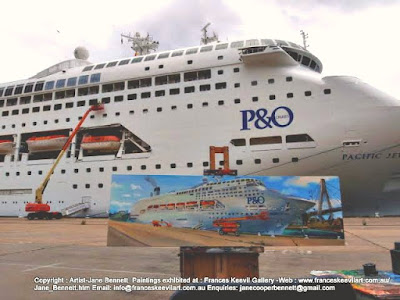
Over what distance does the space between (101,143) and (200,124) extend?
10.1m

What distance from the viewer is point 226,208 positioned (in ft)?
21.9

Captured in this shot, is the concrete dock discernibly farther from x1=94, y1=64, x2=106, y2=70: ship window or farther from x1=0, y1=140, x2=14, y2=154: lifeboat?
x1=0, y1=140, x2=14, y2=154: lifeboat

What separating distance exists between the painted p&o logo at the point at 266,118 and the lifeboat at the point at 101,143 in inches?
480

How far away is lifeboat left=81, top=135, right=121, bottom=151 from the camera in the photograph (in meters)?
27.5

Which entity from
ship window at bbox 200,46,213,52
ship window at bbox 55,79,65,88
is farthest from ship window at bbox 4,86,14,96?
ship window at bbox 200,46,213,52

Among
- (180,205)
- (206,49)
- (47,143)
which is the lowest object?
(180,205)

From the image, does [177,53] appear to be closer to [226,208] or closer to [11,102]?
[11,102]

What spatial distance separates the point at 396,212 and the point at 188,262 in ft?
78.2

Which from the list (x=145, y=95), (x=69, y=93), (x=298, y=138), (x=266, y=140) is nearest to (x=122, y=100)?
(x=145, y=95)

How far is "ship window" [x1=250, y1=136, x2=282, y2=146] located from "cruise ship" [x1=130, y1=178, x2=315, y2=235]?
16329mm

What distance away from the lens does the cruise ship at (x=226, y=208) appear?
21.7 ft

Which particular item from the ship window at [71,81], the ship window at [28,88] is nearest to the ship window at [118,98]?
the ship window at [71,81]

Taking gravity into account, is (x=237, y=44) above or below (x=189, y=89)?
above

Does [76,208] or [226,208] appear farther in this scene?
[76,208]
